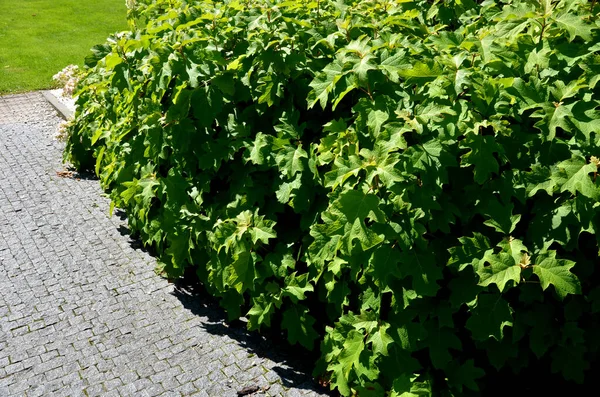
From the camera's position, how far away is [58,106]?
10.6m

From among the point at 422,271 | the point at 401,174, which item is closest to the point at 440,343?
the point at 422,271

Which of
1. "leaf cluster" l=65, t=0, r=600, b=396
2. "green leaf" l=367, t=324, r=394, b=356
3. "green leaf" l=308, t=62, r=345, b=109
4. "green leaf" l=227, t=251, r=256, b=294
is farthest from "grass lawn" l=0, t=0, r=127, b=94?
"green leaf" l=367, t=324, r=394, b=356

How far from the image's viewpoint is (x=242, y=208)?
4.60m

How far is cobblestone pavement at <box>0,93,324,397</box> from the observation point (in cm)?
444

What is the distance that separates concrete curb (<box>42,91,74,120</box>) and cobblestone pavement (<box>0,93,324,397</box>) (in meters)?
3.18

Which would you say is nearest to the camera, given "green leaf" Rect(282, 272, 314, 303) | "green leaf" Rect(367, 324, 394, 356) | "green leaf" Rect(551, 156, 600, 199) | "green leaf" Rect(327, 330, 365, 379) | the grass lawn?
"green leaf" Rect(551, 156, 600, 199)

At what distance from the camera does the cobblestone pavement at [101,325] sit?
4.44m

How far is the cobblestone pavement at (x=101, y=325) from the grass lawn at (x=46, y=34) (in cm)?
651

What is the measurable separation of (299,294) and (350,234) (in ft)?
2.98

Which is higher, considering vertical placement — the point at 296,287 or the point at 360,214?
the point at 360,214

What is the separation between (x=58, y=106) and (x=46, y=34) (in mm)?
6885

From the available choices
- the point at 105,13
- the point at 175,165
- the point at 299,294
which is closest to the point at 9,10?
the point at 105,13

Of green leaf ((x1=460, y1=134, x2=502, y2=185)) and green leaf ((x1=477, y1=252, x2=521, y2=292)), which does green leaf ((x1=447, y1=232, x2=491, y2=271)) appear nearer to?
green leaf ((x1=477, y1=252, x2=521, y2=292))

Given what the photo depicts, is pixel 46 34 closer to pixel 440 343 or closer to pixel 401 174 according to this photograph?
pixel 401 174
